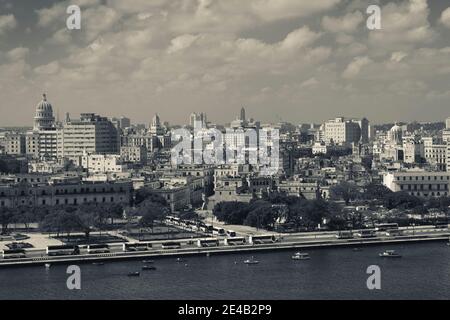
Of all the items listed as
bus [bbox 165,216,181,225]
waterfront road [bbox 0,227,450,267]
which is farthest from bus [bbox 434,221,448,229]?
Result: bus [bbox 165,216,181,225]

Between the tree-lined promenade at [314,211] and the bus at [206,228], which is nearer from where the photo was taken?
the bus at [206,228]

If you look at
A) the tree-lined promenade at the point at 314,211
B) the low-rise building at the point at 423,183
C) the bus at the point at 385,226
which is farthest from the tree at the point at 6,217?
the low-rise building at the point at 423,183

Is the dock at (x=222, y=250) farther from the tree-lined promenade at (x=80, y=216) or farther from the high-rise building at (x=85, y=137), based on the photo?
the high-rise building at (x=85, y=137)

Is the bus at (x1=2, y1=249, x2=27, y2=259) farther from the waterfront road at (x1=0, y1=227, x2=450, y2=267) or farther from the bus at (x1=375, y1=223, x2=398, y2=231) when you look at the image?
the bus at (x1=375, y1=223, x2=398, y2=231)

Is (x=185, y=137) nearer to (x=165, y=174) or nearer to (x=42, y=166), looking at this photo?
(x=42, y=166)

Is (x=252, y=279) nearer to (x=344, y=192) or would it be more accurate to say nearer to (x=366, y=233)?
(x=366, y=233)

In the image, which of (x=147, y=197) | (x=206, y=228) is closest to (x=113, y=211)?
(x=206, y=228)

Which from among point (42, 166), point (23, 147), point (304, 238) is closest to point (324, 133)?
point (23, 147)
